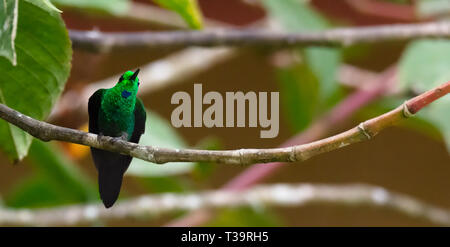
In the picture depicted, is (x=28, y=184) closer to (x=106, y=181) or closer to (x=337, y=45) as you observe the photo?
(x=337, y=45)

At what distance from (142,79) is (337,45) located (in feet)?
1.01

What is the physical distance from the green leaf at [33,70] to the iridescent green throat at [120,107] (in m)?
0.04

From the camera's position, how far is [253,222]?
626 mm

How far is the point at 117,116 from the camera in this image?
24 cm

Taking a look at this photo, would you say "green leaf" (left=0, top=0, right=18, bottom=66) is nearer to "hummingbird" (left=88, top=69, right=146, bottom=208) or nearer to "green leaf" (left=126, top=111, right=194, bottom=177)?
"hummingbird" (left=88, top=69, right=146, bottom=208)

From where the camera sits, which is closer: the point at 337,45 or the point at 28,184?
the point at 337,45

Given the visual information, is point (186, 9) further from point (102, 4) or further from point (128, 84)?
point (102, 4)

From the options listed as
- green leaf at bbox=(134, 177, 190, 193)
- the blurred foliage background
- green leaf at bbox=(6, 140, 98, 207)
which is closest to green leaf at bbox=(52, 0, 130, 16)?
the blurred foliage background

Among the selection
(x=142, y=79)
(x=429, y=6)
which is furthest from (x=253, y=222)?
(x=429, y=6)

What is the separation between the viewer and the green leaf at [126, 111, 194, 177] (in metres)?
0.43

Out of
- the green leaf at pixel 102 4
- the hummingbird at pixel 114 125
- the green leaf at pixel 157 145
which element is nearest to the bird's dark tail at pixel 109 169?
the hummingbird at pixel 114 125

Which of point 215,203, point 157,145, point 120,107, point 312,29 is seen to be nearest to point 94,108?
point 120,107

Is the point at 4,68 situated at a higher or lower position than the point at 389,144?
lower
